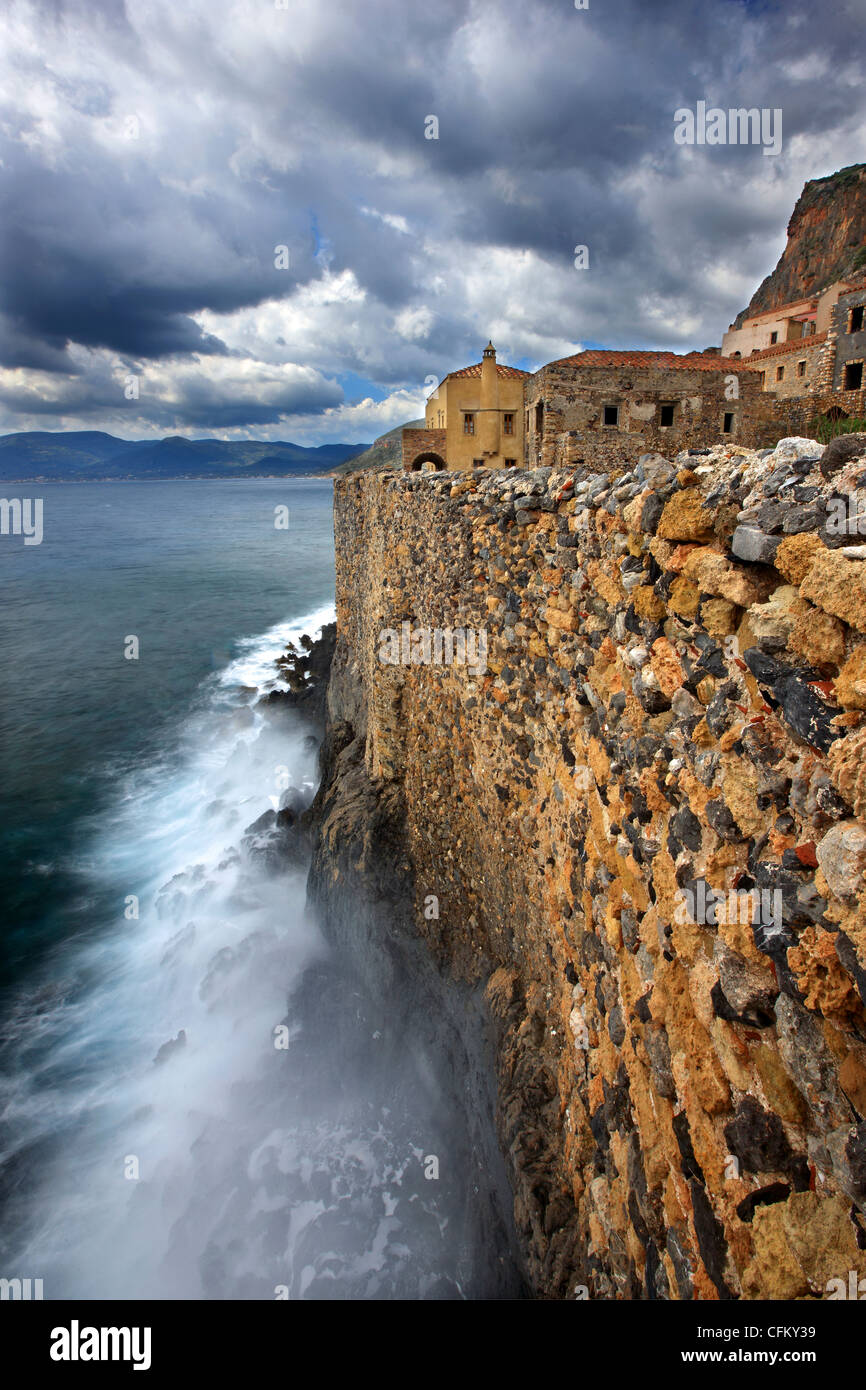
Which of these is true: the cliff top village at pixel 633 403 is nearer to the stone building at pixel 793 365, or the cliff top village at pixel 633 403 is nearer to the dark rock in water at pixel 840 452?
the stone building at pixel 793 365

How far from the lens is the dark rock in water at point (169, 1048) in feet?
36.4

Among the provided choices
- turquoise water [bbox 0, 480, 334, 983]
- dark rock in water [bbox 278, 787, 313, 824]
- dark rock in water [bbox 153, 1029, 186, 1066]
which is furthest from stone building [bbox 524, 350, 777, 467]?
turquoise water [bbox 0, 480, 334, 983]

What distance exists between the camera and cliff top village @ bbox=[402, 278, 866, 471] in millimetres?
17578

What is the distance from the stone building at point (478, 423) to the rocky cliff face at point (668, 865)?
16835 millimetres

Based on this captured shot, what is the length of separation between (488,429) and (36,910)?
20180 mm

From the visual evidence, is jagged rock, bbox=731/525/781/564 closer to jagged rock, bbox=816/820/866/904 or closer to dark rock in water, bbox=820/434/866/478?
dark rock in water, bbox=820/434/866/478

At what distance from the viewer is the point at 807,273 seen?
58.3 m

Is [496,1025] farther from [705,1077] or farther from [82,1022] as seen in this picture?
[82,1022]

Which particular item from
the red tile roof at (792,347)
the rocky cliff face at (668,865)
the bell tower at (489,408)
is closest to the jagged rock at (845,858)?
the rocky cliff face at (668,865)

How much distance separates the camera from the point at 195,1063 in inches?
420

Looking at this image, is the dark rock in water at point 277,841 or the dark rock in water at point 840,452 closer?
the dark rock in water at point 840,452

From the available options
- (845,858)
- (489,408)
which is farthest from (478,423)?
(845,858)

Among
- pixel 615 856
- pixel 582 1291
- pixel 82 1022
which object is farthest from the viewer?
pixel 82 1022
